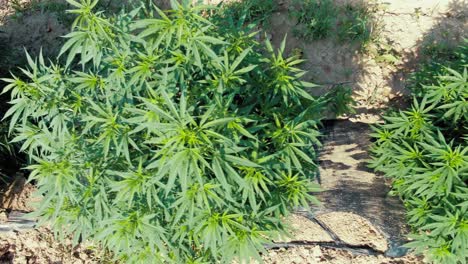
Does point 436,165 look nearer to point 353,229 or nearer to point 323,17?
point 353,229

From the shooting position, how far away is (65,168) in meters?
3.01

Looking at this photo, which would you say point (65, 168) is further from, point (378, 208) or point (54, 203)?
point (378, 208)

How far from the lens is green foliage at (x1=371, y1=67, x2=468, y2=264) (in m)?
3.11

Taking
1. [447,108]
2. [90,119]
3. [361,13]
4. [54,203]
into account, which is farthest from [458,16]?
[54,203]

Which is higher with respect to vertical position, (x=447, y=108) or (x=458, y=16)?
(x=458, y=16)

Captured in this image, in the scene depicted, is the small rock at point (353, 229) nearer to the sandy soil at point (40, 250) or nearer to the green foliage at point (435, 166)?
the green foliage at point (435, 166)

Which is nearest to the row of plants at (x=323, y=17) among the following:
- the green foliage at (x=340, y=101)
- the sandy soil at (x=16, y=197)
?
the green foliage at (x=340, y=101)

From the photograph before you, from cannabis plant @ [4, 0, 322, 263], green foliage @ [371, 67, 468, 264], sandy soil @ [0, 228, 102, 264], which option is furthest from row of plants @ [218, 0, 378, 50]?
sandy soil @ [0, 228, 102, 264]

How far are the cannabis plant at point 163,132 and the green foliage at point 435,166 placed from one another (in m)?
0.75

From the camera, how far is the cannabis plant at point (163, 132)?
2.62 metres

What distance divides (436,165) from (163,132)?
82.5 inches

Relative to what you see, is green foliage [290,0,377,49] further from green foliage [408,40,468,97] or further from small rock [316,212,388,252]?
small rock [316,212,388,252]

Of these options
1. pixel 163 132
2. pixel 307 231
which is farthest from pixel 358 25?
pixel 163 132

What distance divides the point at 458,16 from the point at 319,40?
1656 millimetres
